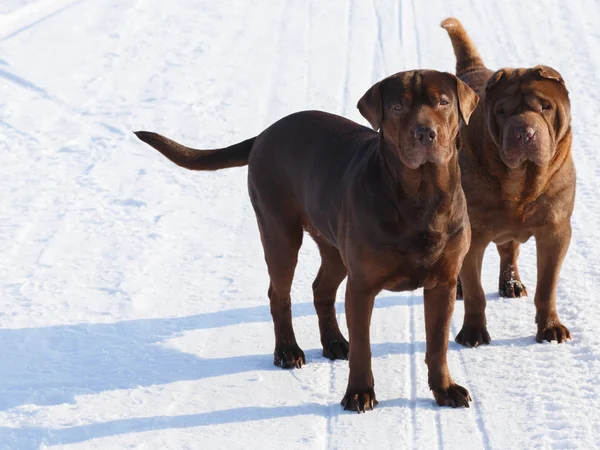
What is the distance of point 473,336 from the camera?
18.1 feet

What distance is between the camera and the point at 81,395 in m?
4.98

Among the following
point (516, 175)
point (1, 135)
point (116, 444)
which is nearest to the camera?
point (116, 444)

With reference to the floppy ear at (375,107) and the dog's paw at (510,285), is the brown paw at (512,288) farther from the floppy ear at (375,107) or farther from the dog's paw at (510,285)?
the floppy ear at (375,107)

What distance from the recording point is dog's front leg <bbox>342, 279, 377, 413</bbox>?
467 cm

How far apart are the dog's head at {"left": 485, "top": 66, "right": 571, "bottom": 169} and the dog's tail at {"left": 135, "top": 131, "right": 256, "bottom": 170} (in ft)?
4.51

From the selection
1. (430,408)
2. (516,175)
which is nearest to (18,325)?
(430,408)

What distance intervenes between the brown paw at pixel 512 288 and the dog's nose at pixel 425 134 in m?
2.11

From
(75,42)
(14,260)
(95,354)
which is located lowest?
(75,42)

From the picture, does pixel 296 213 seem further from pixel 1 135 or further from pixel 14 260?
pixel 1 135

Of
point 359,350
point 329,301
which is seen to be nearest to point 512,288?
point 329,301

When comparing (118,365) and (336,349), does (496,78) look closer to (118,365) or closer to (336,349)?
(336,349)

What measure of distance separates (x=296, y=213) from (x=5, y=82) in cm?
551

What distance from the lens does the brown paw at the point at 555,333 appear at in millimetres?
5500

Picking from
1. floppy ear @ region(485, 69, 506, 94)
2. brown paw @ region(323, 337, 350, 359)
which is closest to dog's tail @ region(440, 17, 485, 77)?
floppy ear @ region(485, 69, 506, 94)
